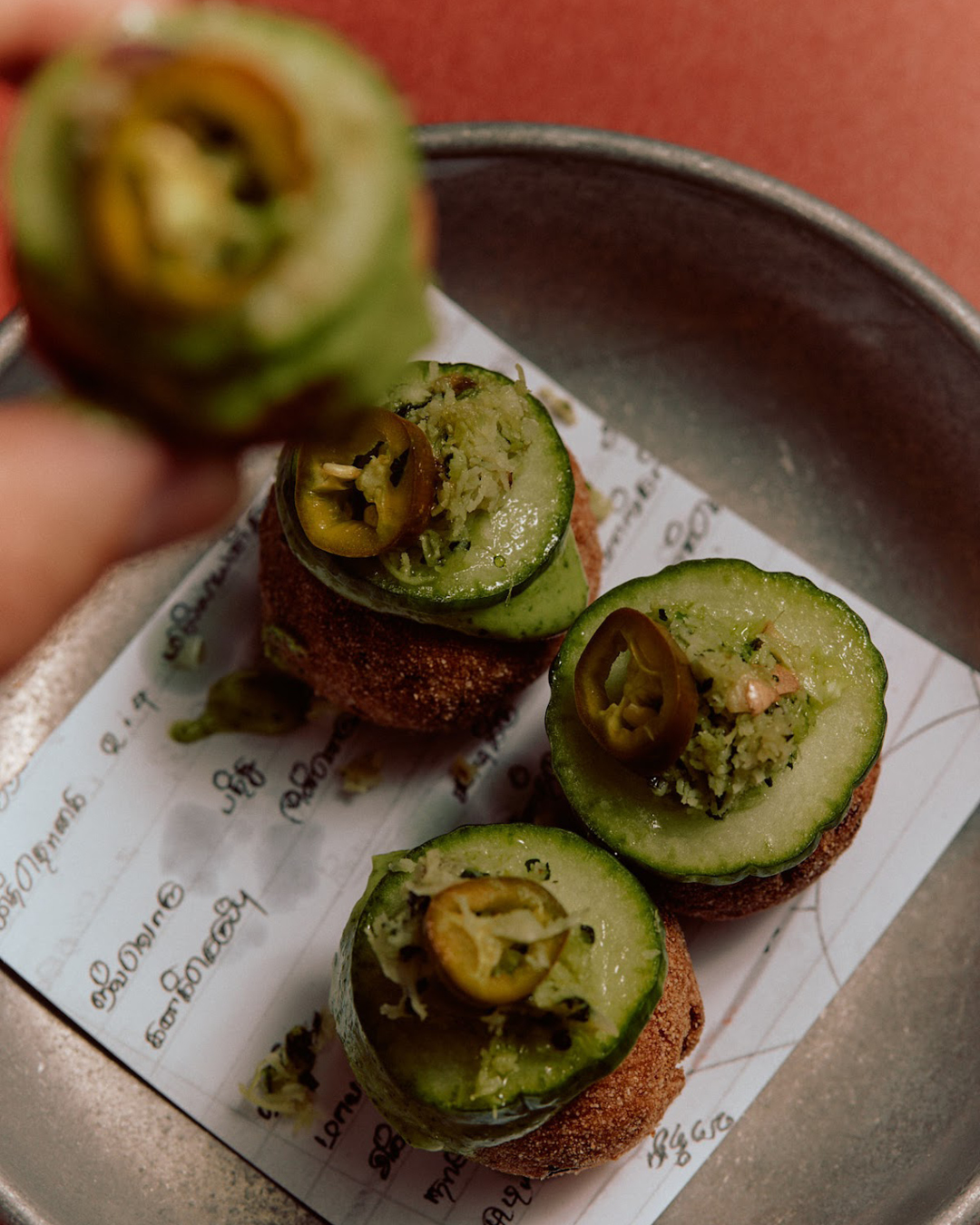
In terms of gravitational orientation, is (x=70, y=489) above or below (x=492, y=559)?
above

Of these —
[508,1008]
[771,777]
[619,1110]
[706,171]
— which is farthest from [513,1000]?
[706,171]

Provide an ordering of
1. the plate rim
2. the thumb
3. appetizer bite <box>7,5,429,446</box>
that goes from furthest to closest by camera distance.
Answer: the plate rim, the thumb, appetizer bite <box>7,5,429,446</box>

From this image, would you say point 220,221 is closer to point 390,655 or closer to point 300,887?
point 390,655

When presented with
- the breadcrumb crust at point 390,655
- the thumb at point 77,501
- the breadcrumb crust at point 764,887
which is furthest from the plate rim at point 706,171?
the thumb at point 77,501

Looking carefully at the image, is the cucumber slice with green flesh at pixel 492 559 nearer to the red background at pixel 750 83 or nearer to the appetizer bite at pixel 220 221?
the appetizer bite at pixel 220 221

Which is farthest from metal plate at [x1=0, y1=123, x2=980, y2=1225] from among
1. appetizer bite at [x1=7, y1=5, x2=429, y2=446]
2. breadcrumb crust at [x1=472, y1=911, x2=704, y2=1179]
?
appetizer bite at [x1=7, y1=5, x2=429, y2=446]

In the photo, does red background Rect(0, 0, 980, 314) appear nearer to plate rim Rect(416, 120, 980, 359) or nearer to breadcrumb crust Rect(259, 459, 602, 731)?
plate rim Rect(416, 120, 980, 359)
